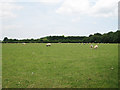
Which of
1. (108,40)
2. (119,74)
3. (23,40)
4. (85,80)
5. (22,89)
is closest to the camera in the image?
Result: (22,89)

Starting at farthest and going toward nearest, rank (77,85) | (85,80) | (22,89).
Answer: (85,80)
(77,85)
(22,89)

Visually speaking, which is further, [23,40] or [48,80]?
[23,40]

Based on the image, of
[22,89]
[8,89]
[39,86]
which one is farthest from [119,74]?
[8,89]

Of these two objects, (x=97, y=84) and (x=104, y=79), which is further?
(x=104, y=79)

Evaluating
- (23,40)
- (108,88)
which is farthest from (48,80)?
(23,40)

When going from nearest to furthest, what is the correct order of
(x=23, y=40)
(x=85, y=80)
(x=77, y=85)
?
(x=77, y=85), (x=85, y=80), (x=23, y=40)

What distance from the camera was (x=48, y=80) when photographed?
5.88 metres

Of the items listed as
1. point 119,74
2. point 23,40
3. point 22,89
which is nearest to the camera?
point 22,89

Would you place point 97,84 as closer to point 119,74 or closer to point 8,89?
point 119,74

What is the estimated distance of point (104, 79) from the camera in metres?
5.99

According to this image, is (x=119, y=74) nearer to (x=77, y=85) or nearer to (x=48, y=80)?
(x=77, y=85)

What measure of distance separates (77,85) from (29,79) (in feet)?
6.99

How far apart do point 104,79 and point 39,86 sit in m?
2.80

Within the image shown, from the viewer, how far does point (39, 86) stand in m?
5.19
